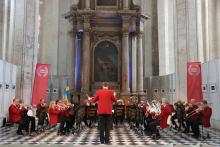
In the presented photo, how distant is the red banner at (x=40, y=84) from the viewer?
13.1 metres

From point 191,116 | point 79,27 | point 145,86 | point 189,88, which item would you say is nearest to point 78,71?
point 79,27

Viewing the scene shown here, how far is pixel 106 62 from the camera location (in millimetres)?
18531

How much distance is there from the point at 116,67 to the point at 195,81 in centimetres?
697

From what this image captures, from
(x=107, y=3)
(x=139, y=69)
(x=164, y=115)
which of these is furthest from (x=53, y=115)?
(x=107, y=3)

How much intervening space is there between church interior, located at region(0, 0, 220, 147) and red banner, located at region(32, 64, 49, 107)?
0.04 meters

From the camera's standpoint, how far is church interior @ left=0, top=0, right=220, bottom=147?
9.90m

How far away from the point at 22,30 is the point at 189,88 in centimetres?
834

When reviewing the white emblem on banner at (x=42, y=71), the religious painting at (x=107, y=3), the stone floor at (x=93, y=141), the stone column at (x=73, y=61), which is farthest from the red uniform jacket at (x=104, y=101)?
the religious painting at (x=107, y=3)

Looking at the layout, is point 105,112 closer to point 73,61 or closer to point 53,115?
point 53,115

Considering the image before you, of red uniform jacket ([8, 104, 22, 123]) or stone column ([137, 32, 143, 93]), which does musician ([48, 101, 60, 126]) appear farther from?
stone column ([137, 32, 143, 93])

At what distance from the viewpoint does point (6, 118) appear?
12.5m

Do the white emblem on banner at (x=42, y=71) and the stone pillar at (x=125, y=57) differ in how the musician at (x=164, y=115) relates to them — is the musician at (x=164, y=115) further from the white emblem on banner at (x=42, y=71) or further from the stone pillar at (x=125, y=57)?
the stone pillar at (x=125, y=57)

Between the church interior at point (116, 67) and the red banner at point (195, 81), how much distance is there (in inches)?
1.6

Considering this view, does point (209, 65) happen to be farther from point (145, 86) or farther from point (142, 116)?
point (145, 86)
